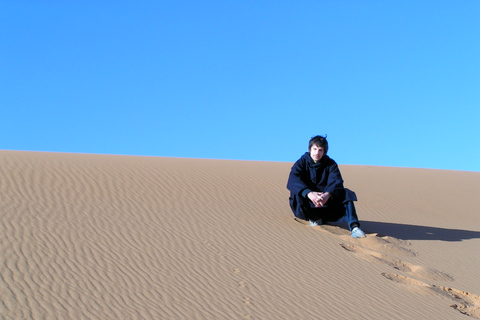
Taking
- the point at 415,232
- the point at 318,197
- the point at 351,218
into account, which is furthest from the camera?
the point at 415,232

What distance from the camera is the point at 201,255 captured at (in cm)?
517

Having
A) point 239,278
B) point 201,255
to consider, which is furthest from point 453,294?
point 201,255

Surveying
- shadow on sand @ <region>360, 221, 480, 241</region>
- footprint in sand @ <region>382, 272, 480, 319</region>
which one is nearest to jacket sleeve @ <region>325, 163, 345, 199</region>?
shadow on sand @ <region>360, 221, 480, 241</region>

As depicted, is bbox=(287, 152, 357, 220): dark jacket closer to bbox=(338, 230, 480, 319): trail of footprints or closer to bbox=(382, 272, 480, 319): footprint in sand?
bbox=(338, 230, 480, 319): trail of footprints

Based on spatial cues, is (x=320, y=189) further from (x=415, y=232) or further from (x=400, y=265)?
(x=415, y=232)

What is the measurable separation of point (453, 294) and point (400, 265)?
783 millimetres

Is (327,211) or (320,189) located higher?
(320,189)

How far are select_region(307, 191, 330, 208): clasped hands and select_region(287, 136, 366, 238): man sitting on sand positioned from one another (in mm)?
58

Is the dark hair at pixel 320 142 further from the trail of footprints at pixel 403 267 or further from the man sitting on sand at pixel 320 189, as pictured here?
the trail of footprints at pixel 403 267

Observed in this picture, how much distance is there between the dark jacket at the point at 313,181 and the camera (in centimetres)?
657

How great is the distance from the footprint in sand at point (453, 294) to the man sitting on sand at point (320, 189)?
1.31 meters

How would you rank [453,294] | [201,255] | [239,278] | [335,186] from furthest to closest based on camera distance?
[335,186]
[201,255]
[453,294]
[239,278]

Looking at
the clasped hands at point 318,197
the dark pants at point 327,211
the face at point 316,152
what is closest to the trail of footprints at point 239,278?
the clasped hands at point 318,197

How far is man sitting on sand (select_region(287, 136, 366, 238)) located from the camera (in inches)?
258
